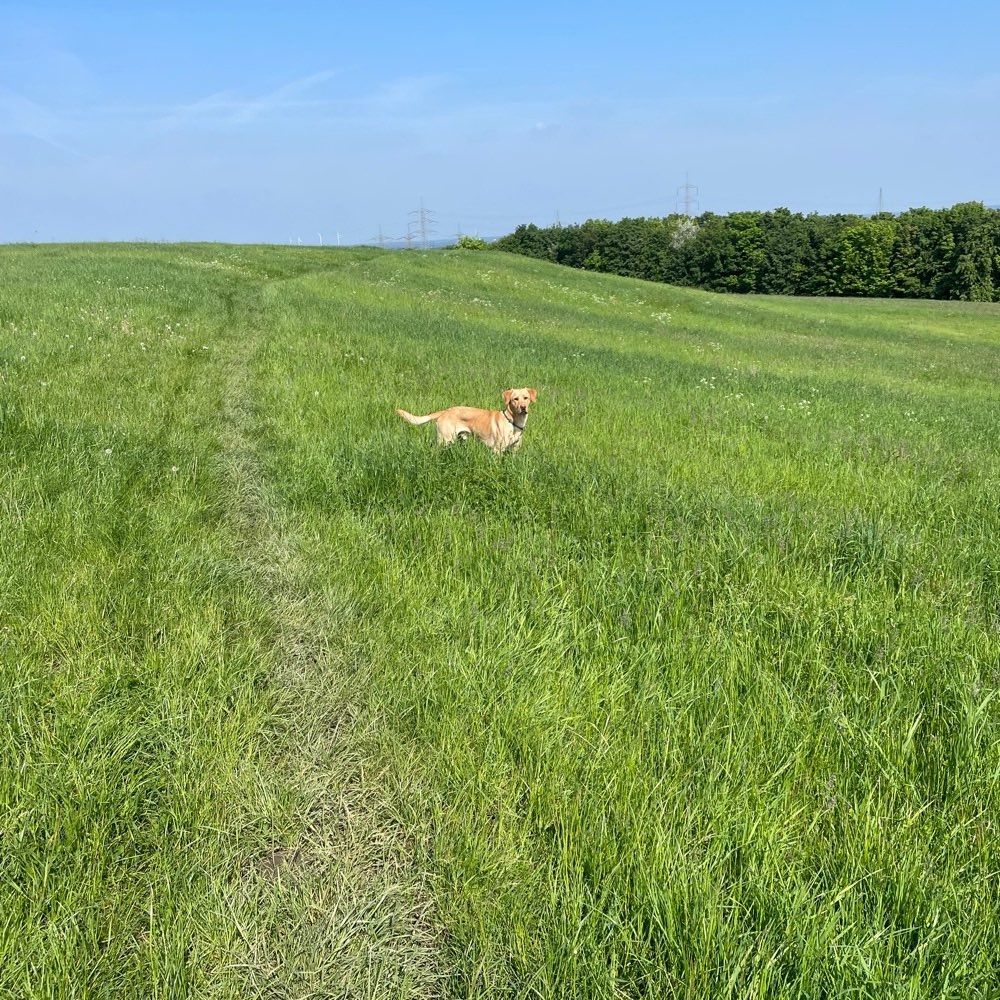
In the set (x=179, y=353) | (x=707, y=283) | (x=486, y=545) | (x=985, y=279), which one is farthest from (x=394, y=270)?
(x=985, y=279)

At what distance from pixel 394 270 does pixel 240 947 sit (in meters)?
33.2

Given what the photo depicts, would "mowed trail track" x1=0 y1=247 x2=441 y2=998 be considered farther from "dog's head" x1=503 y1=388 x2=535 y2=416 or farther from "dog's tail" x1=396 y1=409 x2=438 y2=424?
"dog's head" x1=503 y1=388 x2=535 y2=416

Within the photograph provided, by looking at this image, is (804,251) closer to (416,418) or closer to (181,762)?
(416,418)

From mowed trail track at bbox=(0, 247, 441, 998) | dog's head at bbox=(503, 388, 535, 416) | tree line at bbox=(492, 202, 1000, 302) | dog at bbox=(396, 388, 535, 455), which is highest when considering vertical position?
tree line at bbox=(492, 202, 1000, 302)

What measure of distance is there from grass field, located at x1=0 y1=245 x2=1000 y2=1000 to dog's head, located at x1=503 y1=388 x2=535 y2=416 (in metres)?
0.58

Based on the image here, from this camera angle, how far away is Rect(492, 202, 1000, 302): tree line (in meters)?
56.4

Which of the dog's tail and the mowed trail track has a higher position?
the dog's tail

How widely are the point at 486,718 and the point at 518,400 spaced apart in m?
4.58

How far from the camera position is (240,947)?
5.84ft

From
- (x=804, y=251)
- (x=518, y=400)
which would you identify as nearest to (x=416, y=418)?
(x=518, y=400)

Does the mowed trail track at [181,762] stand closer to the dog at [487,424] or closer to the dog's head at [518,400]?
the dog at [487,424]

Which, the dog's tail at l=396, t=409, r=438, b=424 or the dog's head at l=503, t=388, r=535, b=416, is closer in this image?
the dog's head at l=503, t=388, r=535, b=416

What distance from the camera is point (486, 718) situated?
2.65m

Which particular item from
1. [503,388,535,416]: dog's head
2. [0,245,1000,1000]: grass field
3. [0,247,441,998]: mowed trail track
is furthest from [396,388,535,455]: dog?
[0,247,441,998]: mowed trail track
